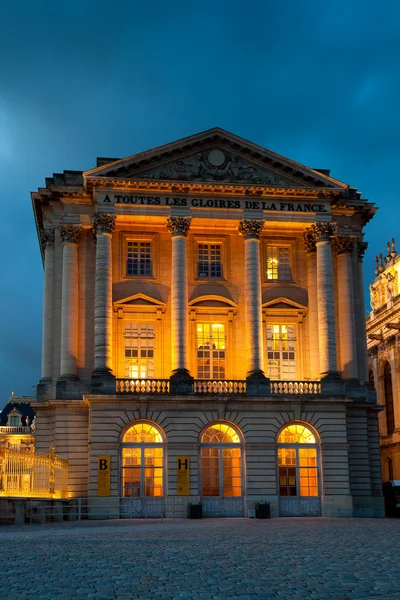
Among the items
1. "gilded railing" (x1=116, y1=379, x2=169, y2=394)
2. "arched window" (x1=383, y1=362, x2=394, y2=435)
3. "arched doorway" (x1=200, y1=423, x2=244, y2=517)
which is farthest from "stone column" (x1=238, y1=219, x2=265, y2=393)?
"arched window" (x1=383, y1=362, x2=394, y2=435)

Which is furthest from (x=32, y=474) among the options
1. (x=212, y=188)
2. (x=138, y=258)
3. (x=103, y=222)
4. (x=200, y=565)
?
(x=200, y=565)

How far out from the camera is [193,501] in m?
40.8

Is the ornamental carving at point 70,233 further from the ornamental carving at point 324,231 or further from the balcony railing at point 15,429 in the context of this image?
the balcony railing at point 15,429

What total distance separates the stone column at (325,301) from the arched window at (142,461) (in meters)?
9.60

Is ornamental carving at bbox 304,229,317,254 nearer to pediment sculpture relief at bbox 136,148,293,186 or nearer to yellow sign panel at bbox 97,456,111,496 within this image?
pediment sculpture relief at bbox 136,148,293,186

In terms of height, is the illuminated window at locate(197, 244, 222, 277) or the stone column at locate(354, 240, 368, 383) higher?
the illuminated window at locate(197, 244, 222, 277)

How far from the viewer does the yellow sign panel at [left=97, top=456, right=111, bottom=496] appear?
4062 centimetres

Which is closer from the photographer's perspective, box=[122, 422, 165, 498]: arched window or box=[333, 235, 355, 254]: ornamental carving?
box=[122, 422, 165, 498]: arched window

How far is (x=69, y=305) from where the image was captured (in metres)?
44.9

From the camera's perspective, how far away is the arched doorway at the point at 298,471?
42156 mm

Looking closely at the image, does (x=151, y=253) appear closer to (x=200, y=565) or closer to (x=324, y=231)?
(x=324, y=231)

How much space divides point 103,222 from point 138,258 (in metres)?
3.51

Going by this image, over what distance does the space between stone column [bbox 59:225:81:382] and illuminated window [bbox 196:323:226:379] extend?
6698 mm

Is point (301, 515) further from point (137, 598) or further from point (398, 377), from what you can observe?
point (398, 377)
